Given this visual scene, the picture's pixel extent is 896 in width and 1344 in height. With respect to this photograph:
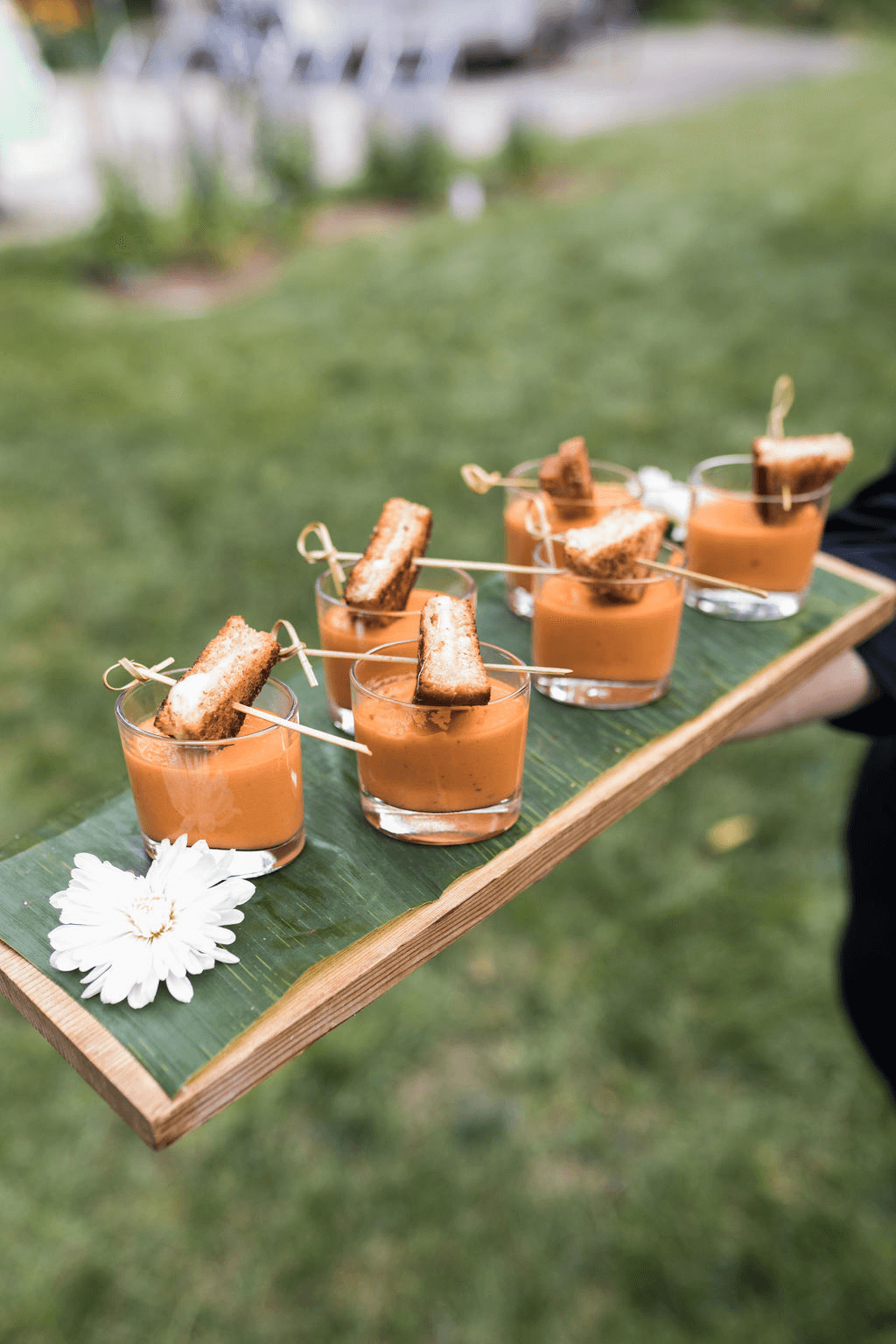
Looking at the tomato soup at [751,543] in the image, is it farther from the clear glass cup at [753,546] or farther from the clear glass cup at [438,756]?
the clear glass cup at [438,756]

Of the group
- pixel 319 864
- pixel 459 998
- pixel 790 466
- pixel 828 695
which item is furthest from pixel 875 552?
pixel 459 998

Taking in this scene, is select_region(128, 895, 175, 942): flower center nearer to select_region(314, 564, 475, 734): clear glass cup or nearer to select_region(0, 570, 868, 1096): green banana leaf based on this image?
select_region(0, 570, 868, 1096): green banana leaf

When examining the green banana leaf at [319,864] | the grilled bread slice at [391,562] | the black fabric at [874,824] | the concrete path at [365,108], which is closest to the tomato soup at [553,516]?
the green banana leaf at [319,864]

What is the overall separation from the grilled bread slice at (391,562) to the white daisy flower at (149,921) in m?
0.37

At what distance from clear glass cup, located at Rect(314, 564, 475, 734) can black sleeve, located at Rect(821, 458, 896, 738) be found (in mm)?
735

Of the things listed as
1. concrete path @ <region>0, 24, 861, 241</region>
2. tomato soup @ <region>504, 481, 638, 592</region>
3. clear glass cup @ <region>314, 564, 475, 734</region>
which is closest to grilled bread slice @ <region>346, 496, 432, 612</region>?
clear glass cup @ <region>314, 564, 475, 734</region>

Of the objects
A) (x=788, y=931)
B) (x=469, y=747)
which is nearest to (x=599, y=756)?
(x=469, y=747)

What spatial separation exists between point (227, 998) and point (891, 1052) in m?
1.23

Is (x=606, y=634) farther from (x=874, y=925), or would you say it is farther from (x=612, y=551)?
(x=874, y=925)

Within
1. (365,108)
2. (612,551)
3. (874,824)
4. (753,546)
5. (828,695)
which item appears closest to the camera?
(612,551)

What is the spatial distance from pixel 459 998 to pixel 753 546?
137 cm

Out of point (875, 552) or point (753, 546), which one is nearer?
point (753, 546)

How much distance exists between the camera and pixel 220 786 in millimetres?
1104

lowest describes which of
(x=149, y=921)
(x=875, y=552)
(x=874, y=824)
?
(x=874, y=824)
